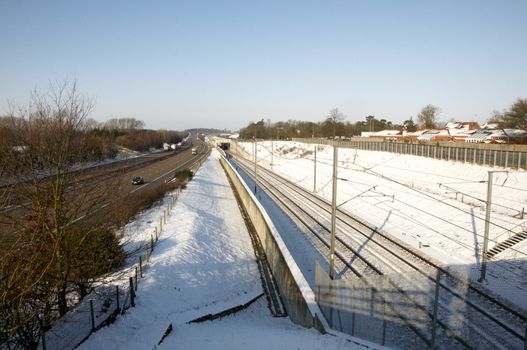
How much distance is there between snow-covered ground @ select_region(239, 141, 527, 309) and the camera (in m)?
17.5

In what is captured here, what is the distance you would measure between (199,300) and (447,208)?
20.1 meters

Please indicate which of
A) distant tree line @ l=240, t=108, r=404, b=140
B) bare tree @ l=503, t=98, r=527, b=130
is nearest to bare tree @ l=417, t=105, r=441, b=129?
distant tree line @ l=240, t=108, r=404, b=140

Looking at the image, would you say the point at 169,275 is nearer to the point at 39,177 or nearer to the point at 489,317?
the point at 39,177

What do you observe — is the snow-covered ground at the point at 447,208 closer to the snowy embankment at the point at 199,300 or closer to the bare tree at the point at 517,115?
the snowy embankment at the point at 199,300

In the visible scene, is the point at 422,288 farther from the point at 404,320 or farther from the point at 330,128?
the point at 330,128

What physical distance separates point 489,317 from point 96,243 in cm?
1393

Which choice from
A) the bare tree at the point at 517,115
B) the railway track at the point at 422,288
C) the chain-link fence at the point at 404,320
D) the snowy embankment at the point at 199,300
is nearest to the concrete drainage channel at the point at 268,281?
the snowy embankment at the point at 199,300

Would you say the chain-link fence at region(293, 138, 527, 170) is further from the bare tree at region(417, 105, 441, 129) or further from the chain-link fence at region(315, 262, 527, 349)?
the bare tree at region(417, 105, 441, 129)

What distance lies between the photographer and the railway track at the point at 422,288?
36.3 ft

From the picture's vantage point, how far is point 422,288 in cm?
1369

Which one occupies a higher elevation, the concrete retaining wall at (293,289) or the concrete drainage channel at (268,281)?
the concrete retaining wall at (293,289)

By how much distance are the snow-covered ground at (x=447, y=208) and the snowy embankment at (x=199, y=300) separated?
726 centimetres

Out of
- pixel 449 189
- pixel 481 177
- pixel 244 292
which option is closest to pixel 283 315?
pixel 244 292

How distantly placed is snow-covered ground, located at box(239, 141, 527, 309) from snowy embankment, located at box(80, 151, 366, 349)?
7258 mm
